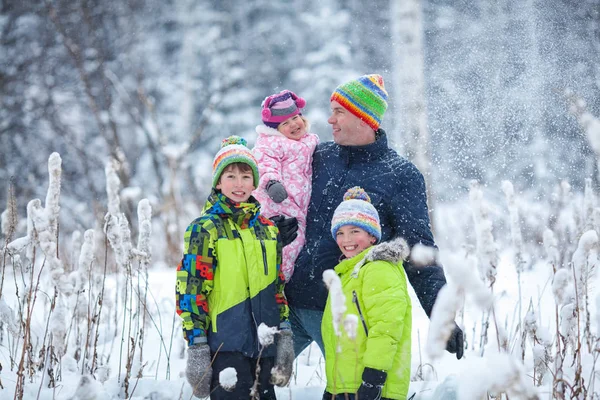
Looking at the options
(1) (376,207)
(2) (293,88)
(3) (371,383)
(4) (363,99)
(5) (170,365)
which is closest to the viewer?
(3) (371,383)

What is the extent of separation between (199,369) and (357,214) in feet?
2.62

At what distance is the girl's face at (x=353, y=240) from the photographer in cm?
230

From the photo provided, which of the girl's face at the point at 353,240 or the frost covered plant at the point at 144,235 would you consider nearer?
the girl's face at the point at 353,240

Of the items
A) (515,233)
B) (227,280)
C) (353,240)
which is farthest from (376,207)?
(515,233)

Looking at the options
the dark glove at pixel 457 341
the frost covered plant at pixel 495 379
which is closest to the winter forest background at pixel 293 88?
the dark glove at pixel 457 341

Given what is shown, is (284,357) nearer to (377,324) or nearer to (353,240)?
(377,324)

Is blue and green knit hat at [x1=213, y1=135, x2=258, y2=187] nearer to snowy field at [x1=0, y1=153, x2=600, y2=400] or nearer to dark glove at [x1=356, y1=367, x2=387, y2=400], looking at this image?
snowy field at [x1=0, y1=153, x2=600, y2=400]

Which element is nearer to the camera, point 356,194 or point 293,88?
point 356,194

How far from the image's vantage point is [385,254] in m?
2.19

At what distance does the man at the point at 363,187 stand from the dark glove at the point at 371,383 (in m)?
0.52

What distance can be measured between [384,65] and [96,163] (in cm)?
633

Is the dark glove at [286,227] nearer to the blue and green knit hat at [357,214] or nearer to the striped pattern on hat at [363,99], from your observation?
the blue and green knit hat at [357,214]

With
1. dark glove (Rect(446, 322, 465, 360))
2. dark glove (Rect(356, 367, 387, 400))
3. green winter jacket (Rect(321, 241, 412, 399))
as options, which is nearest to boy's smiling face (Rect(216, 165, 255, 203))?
green winter jacket (Rect(321, 241, 412, 399))

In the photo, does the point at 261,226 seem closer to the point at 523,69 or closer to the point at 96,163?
the point at 523,69
